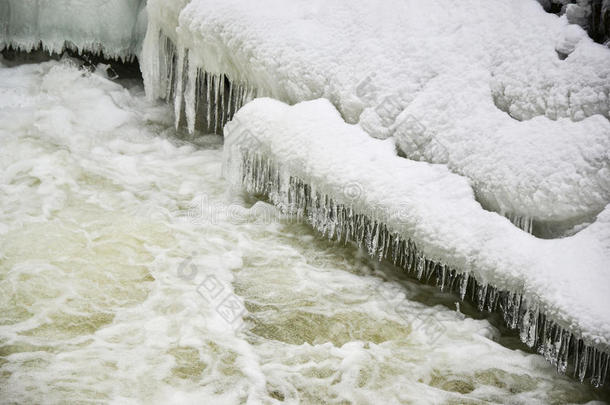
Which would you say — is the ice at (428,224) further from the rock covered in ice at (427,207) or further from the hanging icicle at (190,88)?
the hanging icicle at (190,88)

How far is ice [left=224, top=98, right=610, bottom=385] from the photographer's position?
2977 mm

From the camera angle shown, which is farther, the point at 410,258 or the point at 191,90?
the point at 191,90

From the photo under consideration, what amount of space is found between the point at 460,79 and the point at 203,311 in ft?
7.08

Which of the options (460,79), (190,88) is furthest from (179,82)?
(460,79)

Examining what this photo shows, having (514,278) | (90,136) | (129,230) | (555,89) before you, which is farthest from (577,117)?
(90,136)

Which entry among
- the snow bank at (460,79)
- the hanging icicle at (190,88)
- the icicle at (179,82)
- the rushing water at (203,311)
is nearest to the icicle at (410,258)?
the rushing water at (203,311)

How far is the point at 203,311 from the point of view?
11.4 feet

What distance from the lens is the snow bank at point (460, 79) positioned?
336 centimetres

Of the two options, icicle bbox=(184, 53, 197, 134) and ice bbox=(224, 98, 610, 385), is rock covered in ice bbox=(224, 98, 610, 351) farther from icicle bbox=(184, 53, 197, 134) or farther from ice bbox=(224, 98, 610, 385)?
icicle bbox=(184, 53, 197, 134)

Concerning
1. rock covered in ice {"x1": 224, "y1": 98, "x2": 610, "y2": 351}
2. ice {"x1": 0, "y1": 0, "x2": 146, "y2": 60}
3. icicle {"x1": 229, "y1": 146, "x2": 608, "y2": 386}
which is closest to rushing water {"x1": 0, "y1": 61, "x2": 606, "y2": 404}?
icicle {"x1": 229, "y1": 146, "x2": 608, "y2": 386}

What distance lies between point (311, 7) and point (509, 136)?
6.52 ft

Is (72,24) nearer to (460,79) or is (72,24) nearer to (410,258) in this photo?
(460,79)

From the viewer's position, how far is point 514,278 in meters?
3.13

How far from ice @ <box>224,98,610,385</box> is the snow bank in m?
0.16
